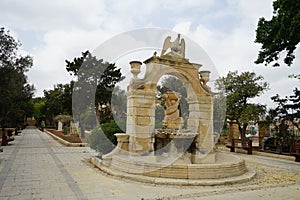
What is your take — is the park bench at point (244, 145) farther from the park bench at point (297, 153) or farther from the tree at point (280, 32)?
the tree at point (280, 32)

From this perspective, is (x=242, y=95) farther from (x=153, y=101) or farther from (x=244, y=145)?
(x=153, y=101)

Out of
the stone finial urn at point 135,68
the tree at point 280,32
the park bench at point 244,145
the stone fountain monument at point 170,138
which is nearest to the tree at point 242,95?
the park bench at point 244,145

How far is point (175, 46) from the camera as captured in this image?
9070mm

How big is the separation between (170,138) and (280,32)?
6.48 meters

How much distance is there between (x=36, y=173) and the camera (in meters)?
7.84

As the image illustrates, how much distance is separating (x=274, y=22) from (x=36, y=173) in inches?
441

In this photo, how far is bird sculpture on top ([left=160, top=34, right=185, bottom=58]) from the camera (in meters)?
8.95

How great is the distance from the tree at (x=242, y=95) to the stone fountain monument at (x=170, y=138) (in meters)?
7.14

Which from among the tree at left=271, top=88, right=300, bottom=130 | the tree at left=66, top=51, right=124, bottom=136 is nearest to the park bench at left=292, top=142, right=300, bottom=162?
the tree at left=271, top=88, right=300, bottom=130

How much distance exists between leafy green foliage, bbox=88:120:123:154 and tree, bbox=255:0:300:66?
7737 mm

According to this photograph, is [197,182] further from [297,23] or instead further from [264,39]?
[264,39]

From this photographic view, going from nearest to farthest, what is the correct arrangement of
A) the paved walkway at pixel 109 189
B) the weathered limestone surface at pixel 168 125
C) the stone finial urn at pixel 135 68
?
1. the paved walkway at pixel 109 189
2. the weathered limestone surface at pixel 168 125
3. the stone finial urn at pixel 135 68

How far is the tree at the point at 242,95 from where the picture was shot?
15703 millimetres

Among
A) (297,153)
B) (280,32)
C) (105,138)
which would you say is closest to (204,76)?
(280,32)
